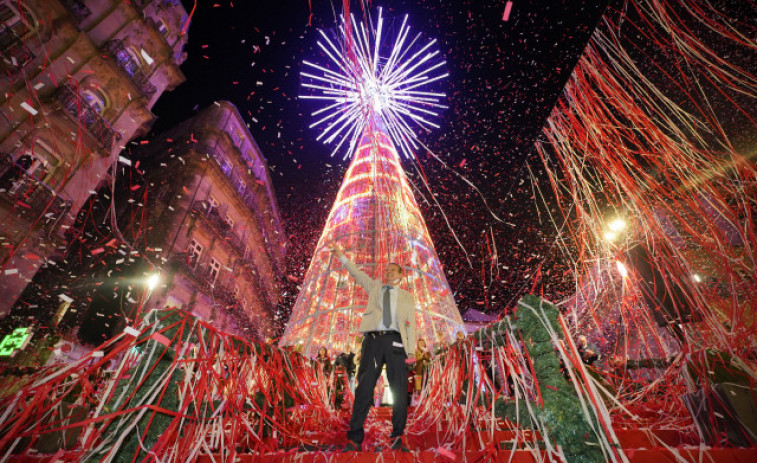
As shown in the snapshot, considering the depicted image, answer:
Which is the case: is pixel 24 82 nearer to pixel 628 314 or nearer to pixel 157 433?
pixel 157 433

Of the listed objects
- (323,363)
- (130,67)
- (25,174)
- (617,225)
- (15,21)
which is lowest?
(323,363)

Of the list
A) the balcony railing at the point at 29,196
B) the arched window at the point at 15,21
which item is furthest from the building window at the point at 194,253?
the arched window at the point at 15,21

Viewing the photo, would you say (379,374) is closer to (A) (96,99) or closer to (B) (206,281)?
(A) (96,99)

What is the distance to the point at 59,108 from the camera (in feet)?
39.4

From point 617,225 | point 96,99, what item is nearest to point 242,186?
point 96,99

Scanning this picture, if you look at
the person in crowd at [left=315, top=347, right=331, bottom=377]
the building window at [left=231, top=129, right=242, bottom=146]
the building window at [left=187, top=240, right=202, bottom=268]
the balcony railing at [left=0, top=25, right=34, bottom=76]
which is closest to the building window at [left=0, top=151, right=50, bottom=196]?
the balcony railing at [left=0, top=25, right=34, bottom=76]

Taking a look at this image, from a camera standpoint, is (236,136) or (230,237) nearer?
(230,237)

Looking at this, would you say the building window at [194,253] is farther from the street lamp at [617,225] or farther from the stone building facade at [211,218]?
the street lamp at [617,225]

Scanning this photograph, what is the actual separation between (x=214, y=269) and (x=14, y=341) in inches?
405

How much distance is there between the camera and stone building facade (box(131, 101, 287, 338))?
1684cm

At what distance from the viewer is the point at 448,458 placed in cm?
251

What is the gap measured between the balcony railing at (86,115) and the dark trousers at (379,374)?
53.6ft

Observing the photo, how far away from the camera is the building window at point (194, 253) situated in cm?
1756

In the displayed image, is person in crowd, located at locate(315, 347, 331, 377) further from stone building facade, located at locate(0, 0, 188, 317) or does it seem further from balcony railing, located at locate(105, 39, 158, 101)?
balcony railing, located at locate(105, 39, 158, 101)
